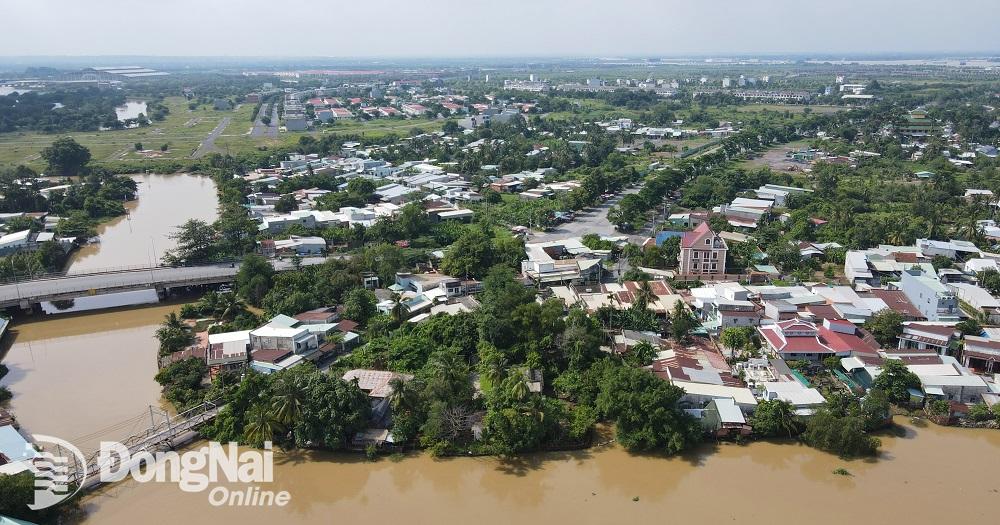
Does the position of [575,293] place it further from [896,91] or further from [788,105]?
[896,91]

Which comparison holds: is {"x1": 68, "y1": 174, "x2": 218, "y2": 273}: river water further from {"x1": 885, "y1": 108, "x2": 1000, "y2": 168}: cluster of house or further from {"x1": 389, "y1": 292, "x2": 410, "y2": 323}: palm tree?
{"x1": 885, "y1": 108, "x2": 1000, "y2": 168}: cluster of house

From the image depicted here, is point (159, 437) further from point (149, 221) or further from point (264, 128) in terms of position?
point (264, 128)

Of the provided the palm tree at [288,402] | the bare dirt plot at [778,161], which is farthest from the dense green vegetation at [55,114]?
the palm tree at [288,402]

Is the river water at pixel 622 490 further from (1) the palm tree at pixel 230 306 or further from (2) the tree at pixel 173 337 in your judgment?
(1) the palm tree at pixel 230 306

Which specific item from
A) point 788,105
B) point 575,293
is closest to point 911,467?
point 575,293

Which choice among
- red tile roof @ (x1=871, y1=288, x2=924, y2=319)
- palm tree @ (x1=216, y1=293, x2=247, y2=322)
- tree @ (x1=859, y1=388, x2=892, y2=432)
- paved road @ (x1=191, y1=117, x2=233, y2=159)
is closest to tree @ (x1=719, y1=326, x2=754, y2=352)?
tree @ (x1=859, y1=388, x2=892, y2=432)

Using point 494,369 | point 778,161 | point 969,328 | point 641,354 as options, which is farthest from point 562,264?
point 778,161
